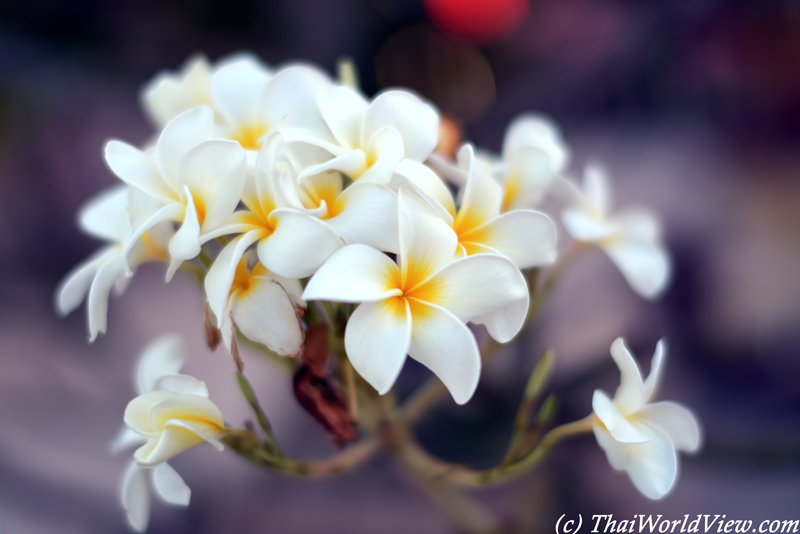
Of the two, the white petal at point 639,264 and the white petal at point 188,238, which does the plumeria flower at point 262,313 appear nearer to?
the white petal at point 188,238

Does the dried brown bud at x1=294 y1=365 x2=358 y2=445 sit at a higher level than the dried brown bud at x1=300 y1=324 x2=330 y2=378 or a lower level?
lower

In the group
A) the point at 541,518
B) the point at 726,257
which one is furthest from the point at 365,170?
the point at 726,257

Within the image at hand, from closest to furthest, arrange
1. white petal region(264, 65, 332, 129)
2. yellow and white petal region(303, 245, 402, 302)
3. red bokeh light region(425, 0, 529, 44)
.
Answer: yellow and white petal region(303, 245, 402, 302) → white petal region(264, 65, 332, 129) → red bokeh light region(425, 0, 529, 44)

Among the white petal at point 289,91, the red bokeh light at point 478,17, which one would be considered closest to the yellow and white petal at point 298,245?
the white petal at point 289,91

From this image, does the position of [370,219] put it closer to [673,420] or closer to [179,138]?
[179,138]

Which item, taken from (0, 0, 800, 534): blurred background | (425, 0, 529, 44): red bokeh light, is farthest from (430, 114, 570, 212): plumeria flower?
(425, 0, 529, 44): red bokeh light

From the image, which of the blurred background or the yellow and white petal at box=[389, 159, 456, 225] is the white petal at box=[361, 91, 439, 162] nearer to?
the yellow and white petal at box=[389, 159, 456, 225]

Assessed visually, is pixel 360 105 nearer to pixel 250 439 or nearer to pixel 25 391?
pixel 250 439
